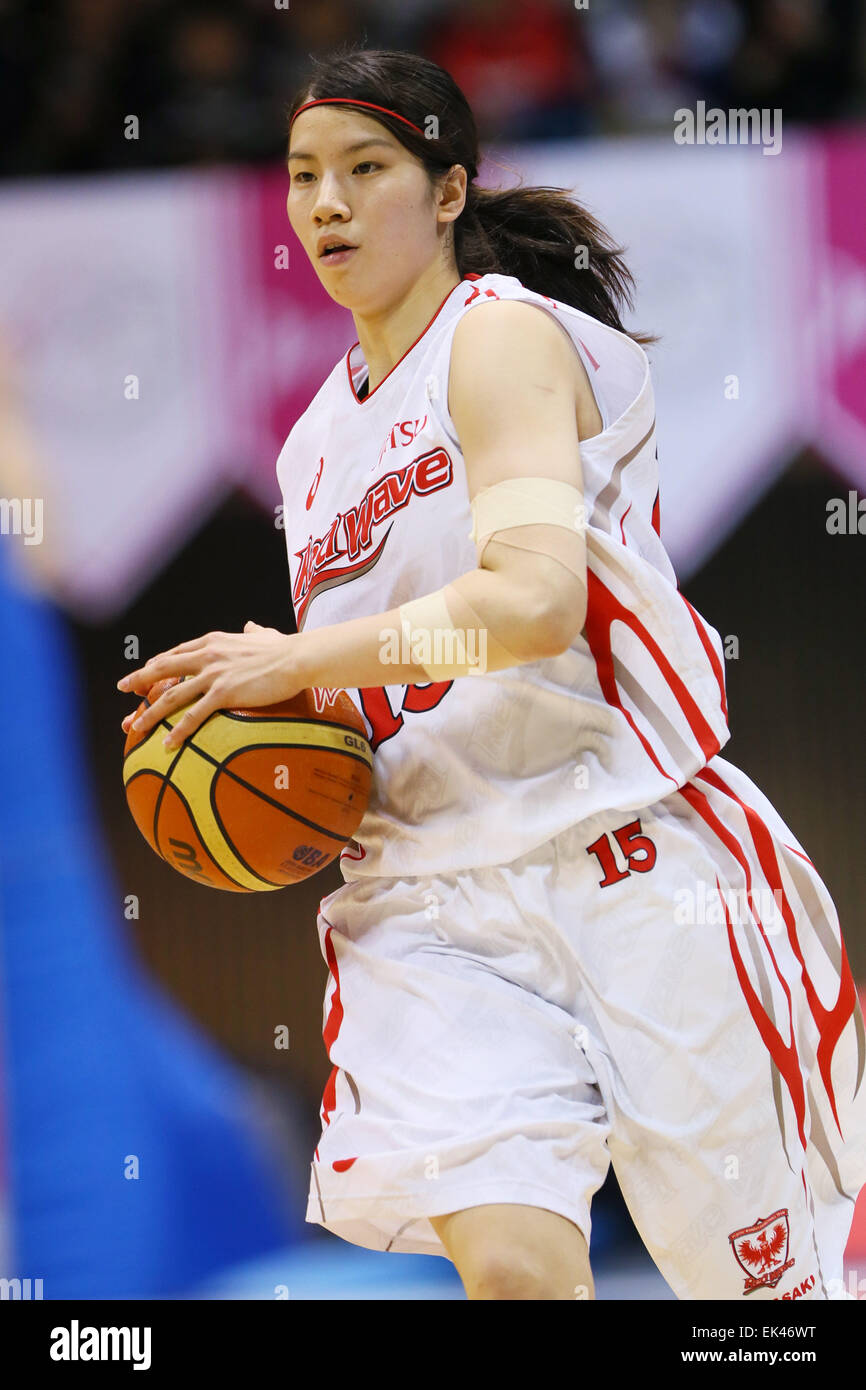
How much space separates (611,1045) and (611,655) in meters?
0.52

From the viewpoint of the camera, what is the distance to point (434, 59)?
4.16 meters

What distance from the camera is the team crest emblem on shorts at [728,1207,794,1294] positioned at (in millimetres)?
2109

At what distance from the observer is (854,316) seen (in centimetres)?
381

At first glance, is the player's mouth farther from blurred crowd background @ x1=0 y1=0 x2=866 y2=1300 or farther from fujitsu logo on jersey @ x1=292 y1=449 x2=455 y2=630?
blurred crowd background @ x1=0 y1=0 x2=866 y2=1300

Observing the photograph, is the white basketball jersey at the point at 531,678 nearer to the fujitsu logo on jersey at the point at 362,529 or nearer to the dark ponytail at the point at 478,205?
the fujitsu logo on jersey at the point at 362,529

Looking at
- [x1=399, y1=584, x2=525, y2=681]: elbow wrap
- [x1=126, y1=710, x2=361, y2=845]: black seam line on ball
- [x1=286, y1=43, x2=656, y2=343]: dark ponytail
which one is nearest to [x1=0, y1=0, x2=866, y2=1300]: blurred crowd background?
[x1=286, y1=43, x2=656, y2=343]: dark ponytail

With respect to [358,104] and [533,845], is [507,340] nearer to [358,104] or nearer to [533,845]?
[358,104]

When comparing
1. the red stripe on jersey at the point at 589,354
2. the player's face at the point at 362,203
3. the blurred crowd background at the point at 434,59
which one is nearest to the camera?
the red stripe on jersey at the point at 589,354

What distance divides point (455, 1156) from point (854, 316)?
2.55m

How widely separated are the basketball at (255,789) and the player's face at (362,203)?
0.63 metres

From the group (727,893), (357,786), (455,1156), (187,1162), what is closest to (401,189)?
(357,786)

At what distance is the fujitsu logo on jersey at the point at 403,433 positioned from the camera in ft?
7.30

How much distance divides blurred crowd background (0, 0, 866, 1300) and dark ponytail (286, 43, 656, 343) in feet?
4.13

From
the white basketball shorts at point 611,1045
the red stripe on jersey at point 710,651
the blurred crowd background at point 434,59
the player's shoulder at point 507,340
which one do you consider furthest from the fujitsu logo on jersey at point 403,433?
the blurred crowd background at point 434,59
